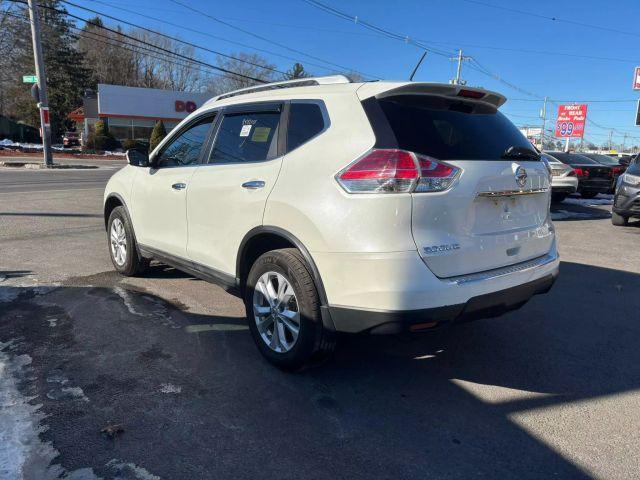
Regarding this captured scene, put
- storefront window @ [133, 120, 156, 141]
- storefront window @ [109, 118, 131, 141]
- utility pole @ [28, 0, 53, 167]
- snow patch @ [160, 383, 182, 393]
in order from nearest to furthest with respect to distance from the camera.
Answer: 1. snow patch @ [160, 383, 182, 393]
2. utility pole @ [28, 0, 53, 167]
3. storefront window @ [109, 118, 131, 141]
4. storefront window @ [133, 120, 156, 141]

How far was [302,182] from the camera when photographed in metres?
3.12

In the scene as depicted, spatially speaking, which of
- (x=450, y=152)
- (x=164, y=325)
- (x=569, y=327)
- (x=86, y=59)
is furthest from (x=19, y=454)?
(x=86, y=59)

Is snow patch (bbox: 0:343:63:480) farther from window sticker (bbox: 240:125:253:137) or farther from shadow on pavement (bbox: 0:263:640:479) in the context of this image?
window sticker (bbox: 240:125:253:137)

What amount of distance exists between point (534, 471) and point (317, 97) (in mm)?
2518

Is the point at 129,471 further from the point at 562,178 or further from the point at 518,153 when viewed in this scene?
the point at 562,178

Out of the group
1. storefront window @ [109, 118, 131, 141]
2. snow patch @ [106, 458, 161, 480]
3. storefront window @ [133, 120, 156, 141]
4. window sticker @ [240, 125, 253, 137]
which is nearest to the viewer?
snow patch @ [106, 458, 161, 480]

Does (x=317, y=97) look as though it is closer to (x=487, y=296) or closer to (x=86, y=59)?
(x=487, y=296)

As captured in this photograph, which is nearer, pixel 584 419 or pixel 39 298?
pixel 584 419

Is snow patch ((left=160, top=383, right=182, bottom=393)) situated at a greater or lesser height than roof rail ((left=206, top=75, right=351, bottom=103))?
lesser

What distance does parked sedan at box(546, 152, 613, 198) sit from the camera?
15.3 meters

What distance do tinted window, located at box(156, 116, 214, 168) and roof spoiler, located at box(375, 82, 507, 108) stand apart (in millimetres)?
1886

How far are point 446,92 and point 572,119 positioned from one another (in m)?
44.7

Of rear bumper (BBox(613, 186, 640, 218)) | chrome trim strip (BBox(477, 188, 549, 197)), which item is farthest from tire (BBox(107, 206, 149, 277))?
rear bumper (BBox(613, 186, 640, 218))

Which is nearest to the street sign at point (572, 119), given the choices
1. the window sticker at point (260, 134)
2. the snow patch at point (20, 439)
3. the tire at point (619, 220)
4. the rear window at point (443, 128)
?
the tire at point (619, 220)
